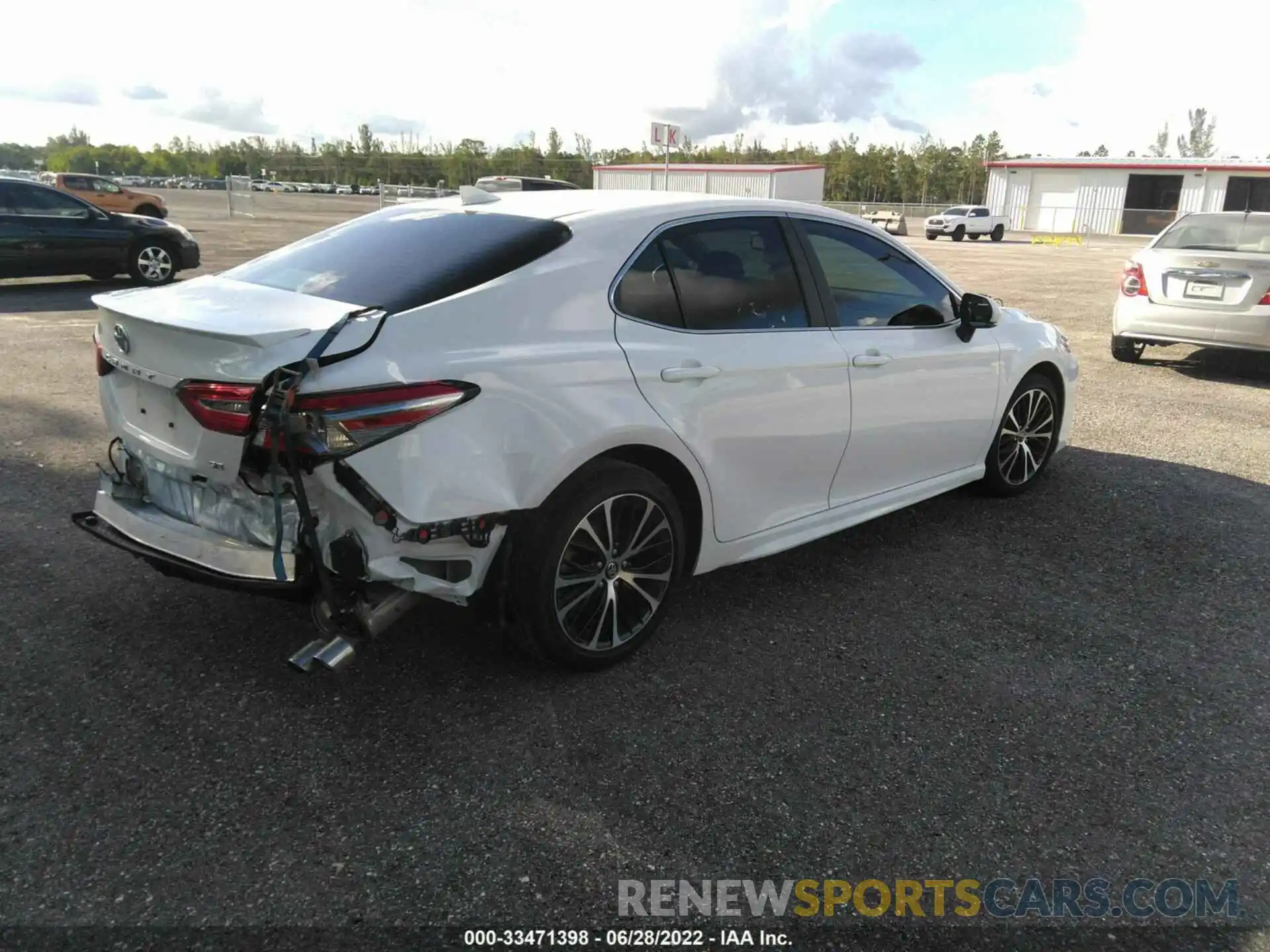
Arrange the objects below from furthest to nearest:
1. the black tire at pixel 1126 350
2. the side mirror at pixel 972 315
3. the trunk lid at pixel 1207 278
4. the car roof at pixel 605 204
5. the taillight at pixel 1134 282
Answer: the black tire at pixel 1126 350, the taillight at pixel 1134 282, the trunk lid at pixel 1207 278, the side mirror at pixel 972 315, the car roof at pixel 605 204

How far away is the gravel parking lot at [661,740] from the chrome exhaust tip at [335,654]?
11.5 inches

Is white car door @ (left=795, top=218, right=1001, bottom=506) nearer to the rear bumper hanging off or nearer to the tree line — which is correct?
the rear bumper hanging off

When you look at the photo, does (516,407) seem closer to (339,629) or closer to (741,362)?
(339,629)

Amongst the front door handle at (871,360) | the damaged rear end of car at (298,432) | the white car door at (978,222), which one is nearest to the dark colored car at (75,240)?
the damaged rear end of car at (298,432)

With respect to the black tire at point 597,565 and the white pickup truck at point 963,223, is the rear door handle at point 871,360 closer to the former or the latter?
the black tire at point 597,565

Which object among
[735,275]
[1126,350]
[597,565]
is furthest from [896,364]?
[1126,350]

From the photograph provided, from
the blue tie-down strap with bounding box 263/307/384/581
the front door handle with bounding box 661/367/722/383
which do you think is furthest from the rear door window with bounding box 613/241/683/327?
the blue tie-down strap with bounding box 263/307/384/581

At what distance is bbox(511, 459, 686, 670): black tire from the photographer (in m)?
3.10

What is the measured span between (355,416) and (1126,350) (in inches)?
377

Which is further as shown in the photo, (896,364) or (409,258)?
(896,364)

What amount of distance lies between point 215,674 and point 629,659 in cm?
145

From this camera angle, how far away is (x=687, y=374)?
3.43 meters

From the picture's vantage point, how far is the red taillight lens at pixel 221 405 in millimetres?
2805

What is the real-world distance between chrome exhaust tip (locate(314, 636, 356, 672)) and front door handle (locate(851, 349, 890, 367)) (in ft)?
7.66
